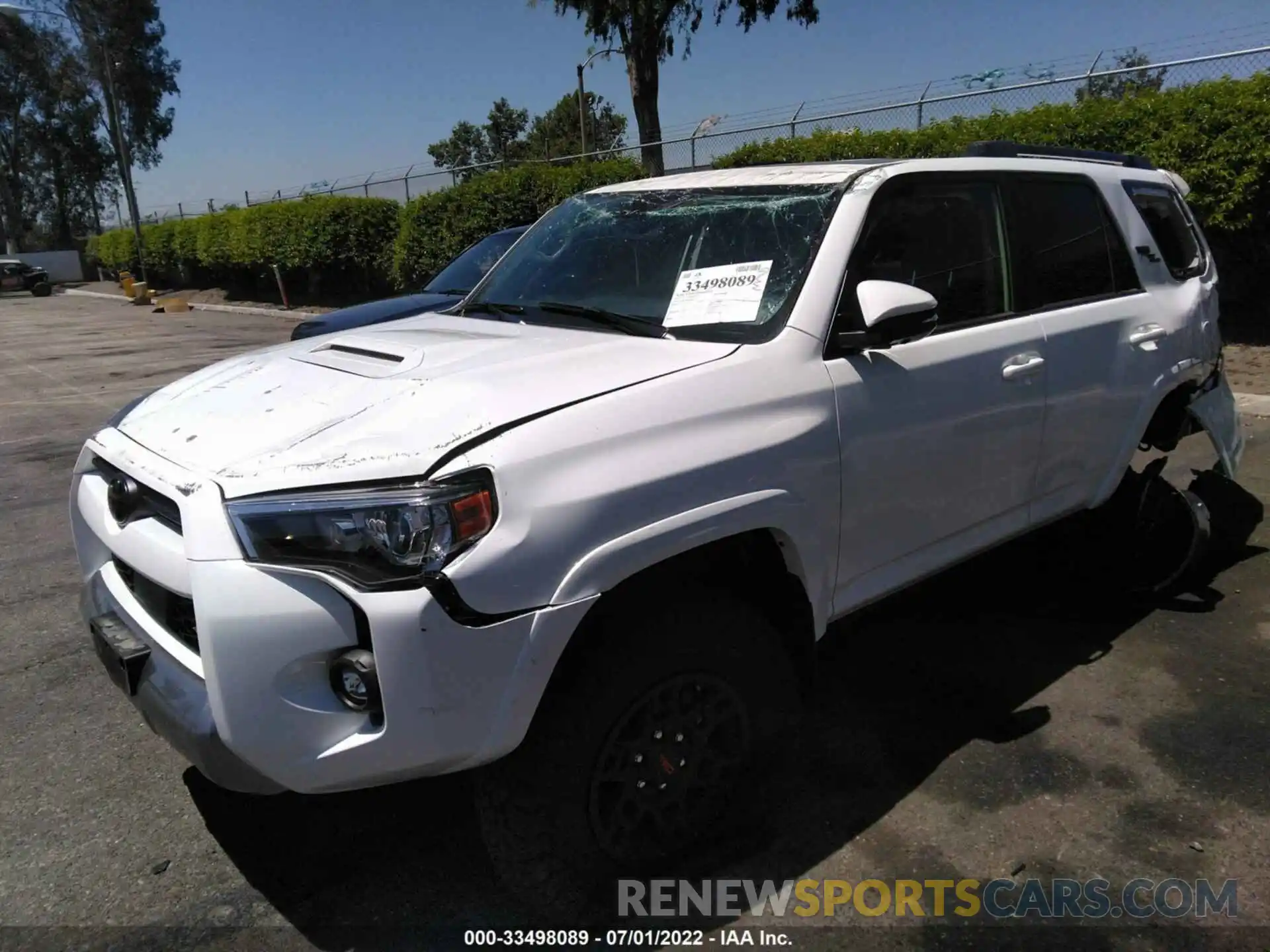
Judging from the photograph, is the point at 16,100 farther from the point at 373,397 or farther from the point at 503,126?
the point at 373,397

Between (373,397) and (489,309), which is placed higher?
(489,309)

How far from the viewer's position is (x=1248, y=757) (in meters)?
3.10

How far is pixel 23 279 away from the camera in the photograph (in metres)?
38.2

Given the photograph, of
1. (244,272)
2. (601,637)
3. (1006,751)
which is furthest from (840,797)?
(244,272)

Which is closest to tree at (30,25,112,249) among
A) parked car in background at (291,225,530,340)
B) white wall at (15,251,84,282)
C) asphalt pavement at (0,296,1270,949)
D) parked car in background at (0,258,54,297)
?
white wall at (15,251,84,282)

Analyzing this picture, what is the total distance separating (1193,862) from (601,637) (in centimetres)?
180

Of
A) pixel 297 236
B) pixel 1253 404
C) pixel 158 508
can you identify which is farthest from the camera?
pixel 297 236

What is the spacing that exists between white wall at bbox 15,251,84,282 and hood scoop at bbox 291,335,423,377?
186 feet

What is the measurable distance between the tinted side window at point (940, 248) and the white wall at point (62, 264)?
188 feet

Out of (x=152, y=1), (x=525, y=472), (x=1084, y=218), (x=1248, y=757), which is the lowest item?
(x=1248, y=757)

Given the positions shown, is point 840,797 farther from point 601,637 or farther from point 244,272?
point 244,272

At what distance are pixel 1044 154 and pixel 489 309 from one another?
2.36 m

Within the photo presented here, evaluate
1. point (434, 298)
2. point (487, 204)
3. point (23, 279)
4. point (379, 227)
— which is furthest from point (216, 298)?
point (434, 298)

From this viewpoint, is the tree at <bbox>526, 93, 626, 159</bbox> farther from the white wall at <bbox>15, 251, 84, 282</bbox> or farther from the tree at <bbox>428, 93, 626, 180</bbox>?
the white wall at <bbox>15, 251, 84, 282</bbox>
